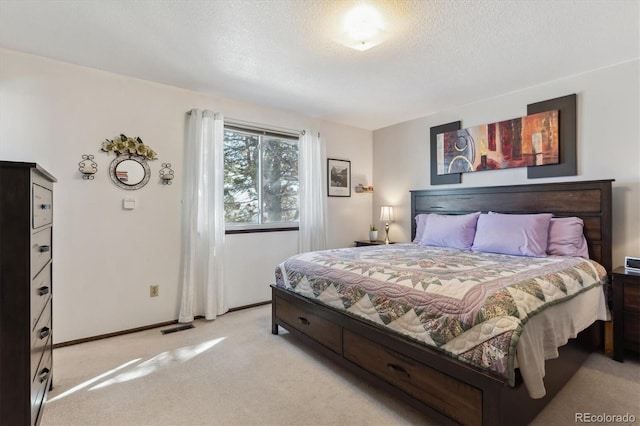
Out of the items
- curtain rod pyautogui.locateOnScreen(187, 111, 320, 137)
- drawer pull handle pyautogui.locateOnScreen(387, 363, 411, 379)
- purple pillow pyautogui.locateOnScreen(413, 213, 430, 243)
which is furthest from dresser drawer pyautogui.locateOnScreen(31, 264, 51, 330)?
purple pillow pyautogui.locateOnScreen(413, 213, 430, 243)

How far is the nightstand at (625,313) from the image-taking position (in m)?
2.36

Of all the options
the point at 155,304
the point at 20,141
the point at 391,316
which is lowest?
the point at 155,304

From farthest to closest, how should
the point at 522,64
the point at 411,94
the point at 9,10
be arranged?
the point at 411,94 → the point at 522,64 → the point at 9,10

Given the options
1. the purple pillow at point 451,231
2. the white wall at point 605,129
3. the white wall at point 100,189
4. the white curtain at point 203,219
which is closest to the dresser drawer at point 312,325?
the white curtain at point 203,219

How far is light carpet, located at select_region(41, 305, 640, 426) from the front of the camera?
1.75 meters

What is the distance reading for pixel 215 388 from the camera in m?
2.04

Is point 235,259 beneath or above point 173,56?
beneath

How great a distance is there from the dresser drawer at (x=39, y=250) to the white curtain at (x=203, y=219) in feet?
4.66

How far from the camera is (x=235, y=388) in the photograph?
6.69 feet

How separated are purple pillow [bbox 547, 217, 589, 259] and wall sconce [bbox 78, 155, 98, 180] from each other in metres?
4.12

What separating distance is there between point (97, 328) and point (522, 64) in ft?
14.7

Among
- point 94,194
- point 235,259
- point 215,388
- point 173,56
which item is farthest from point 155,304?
point 173,56

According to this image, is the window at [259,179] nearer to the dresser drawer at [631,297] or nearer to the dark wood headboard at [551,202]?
the dark wood headboard at [551,202]

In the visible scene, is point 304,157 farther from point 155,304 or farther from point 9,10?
point 9,10
